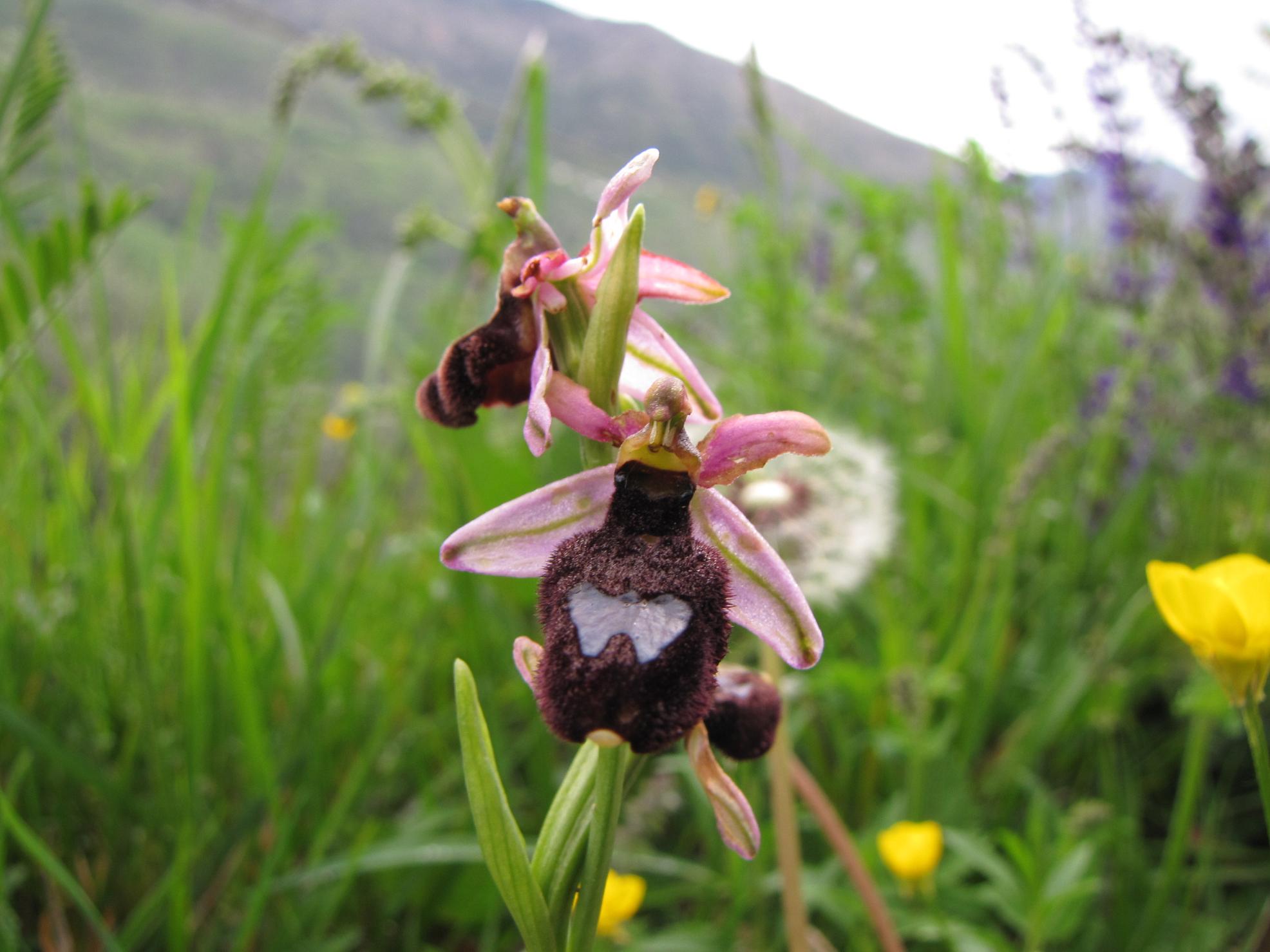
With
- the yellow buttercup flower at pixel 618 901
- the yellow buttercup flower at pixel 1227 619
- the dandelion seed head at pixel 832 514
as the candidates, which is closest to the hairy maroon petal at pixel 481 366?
the yellow buttercup flower at pixel 1227 619

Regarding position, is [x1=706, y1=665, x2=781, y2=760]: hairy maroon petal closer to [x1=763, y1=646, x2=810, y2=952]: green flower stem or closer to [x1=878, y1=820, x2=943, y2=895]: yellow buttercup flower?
[x1=763, y1=646, x2=810, y2=952]: green flower stem

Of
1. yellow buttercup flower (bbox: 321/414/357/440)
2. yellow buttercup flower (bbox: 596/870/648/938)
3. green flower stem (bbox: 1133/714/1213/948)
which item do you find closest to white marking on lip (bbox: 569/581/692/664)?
yellow buttercup flower (bbox: 596/870/648/938)

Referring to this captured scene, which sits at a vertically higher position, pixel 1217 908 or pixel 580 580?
pixel 580 580

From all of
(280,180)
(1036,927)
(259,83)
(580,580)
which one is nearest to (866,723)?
(1036,927)

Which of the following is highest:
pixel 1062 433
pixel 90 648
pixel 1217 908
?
pixel 1062 433

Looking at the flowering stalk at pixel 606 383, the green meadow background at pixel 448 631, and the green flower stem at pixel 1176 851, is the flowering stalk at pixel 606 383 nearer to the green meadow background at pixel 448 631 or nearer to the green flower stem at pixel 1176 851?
the green meadow background at pixel 448 631

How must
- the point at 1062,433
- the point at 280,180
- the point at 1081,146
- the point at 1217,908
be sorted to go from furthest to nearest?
1. the point at 280,180
2. the point at 1081,146
3. the point at 1062,433
4. the point at 1217,908

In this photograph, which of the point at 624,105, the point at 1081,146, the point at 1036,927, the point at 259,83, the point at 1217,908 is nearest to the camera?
the point at 1036,927

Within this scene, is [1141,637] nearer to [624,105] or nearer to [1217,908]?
[1217,908]
